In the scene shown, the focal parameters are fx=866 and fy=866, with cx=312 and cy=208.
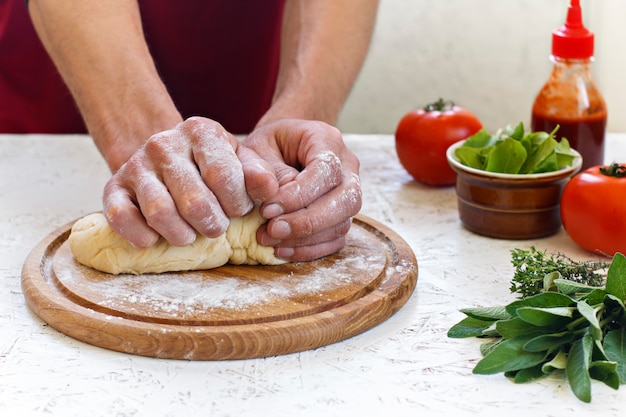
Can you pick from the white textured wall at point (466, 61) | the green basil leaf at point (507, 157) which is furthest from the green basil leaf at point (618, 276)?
the white textured wall at point (466, 61)

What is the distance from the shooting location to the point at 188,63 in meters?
2.19

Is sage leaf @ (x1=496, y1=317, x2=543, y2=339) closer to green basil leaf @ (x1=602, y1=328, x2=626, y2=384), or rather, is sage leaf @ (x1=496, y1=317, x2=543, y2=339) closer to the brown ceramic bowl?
green basil leaf @ (x1=602, y1=328, x2=626, y2=384)

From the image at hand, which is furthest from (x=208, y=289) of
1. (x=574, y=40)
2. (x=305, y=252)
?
(x=574, y=40)

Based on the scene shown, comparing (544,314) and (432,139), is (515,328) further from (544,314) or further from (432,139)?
(432,139)

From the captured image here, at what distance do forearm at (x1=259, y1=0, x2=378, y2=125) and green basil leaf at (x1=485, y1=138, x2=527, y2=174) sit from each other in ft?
1.35

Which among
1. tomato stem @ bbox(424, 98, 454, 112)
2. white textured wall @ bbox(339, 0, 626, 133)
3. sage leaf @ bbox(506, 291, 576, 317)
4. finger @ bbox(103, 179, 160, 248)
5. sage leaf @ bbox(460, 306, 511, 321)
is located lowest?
white textured wall @ bbox(339, 0, 626, 133)

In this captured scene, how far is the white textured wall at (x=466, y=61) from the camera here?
336 cm

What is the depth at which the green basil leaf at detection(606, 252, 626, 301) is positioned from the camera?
43.4 inches

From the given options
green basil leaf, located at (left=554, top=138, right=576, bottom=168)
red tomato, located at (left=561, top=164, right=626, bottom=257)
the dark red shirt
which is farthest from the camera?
the dark red shirt

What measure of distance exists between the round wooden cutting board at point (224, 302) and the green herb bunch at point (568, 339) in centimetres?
22

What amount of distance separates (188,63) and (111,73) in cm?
57

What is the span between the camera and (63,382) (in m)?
1.09

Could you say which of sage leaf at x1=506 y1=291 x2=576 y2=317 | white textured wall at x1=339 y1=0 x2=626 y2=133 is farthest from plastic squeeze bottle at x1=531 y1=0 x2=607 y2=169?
A: white textured wall at x1=339 y1=0 x2=626 y2=133

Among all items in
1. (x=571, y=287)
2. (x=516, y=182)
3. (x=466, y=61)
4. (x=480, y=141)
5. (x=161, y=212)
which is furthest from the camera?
(x=466, y=61)
